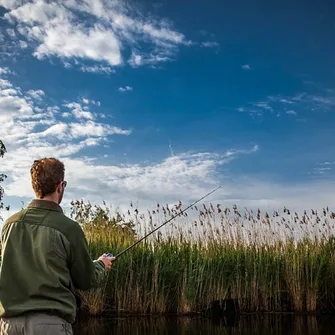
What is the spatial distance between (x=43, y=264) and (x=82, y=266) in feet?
0.66

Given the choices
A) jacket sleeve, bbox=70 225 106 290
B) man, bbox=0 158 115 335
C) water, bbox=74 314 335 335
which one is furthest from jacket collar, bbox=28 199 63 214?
water, bbox=74 314 335 335

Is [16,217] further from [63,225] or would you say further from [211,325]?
[211,325]

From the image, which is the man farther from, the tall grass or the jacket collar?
the tall grass

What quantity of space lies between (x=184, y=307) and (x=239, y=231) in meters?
2.49

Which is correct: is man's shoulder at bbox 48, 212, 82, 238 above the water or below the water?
above

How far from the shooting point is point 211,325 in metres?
9.80

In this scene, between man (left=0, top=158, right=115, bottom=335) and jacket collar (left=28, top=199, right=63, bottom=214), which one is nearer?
man (left=0, top=158, right=115, bottom=335)

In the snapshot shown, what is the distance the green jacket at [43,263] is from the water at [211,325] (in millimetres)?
6147

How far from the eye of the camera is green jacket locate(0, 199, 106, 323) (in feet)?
8.62

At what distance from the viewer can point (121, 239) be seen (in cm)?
1164

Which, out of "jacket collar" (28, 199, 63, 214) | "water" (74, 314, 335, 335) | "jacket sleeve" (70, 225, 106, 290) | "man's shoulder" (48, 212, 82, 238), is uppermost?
"jacket collar" (28, 199, 63, 214)

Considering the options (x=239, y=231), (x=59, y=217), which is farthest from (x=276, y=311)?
(x=59, y=217)

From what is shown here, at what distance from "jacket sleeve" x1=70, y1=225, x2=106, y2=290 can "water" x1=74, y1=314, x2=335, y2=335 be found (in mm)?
6079

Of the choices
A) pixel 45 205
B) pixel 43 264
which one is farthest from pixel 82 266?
pixel 45 205
